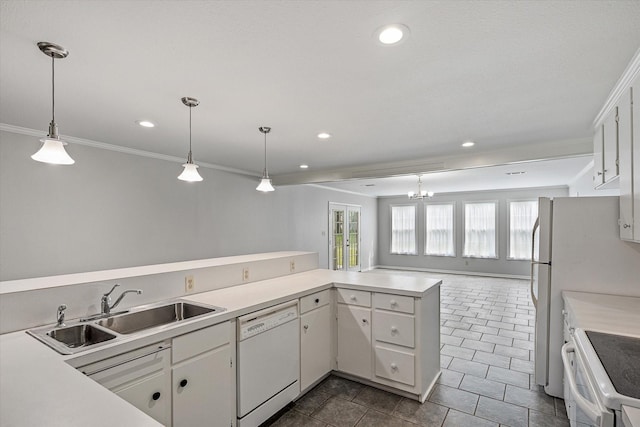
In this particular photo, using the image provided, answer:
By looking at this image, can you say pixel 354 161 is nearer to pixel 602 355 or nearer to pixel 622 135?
pixel 622 135

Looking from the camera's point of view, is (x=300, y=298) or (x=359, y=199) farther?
(x=359, y=199)

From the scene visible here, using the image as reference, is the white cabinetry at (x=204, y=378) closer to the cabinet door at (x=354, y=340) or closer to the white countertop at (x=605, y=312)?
the cabinet door at (x=354, y=340)

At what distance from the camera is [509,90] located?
7.36 ft

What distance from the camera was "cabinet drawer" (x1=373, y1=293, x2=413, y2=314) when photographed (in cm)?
264

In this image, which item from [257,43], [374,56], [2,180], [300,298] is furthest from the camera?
[2,180]

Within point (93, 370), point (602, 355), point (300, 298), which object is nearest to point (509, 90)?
point (602, 355)

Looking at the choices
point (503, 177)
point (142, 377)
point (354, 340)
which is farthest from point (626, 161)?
point (503, 177)

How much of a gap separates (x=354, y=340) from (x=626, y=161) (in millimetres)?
2437

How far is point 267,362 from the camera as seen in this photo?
7.55ft

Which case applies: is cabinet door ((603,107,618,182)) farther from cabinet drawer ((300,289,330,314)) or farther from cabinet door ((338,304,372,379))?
cabinet drawer ((300,289,330,314))

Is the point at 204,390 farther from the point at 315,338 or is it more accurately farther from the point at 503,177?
the point at 503,177

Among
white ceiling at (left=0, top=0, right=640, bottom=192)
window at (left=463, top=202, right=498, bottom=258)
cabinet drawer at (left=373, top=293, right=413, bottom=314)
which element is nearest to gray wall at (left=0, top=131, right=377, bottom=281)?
white ceiling at (left=0, top=0, right=640, bottom=192)

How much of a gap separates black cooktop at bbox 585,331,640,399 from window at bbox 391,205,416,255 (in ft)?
27.3

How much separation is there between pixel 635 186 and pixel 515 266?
7.44 m
